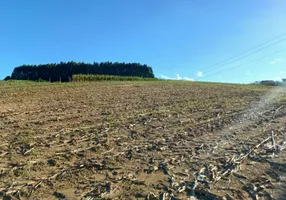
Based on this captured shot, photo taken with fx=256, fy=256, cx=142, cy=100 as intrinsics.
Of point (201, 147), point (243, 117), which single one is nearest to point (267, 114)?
point (243, 117)

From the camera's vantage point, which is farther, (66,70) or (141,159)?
(66,70)

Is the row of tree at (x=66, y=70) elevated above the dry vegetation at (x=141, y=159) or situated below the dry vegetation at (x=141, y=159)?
above

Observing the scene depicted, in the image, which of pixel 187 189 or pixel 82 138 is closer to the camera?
pixel 187 189

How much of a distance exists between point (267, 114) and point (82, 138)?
27.4 feet

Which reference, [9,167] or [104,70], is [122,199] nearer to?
[9,167]

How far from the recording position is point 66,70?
77.8m

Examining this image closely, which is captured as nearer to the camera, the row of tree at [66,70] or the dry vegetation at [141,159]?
the dry vegetation at [141,159]

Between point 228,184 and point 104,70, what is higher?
point 104,70

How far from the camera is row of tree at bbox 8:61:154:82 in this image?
7700 centimetres

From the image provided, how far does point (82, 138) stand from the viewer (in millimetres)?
7277

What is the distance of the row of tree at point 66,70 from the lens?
7700cm

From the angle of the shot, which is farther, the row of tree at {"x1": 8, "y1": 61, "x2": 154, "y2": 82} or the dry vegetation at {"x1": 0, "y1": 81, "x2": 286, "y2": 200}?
the row of tree at {"x1": 8, "y1": 61, "x2": 154, "y2": 82}

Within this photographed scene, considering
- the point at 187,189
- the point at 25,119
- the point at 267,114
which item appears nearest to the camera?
the point at 187,189

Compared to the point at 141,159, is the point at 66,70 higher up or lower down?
higher up
